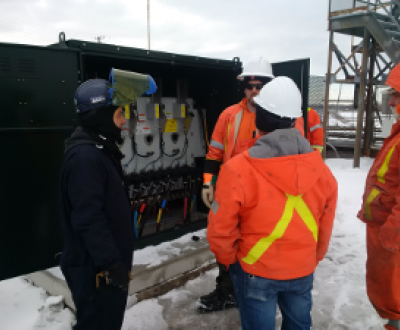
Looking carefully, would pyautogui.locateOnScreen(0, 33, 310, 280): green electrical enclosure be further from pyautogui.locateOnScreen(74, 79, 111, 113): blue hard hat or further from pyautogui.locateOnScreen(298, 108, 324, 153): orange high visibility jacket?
pyautogui.locateOnScreen(298, 108, 324, 153): orange high visibility jacket

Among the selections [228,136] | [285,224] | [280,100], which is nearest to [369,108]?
[228,136]

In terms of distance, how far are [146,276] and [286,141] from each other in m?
2.05

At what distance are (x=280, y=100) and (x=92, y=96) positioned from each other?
0.97m

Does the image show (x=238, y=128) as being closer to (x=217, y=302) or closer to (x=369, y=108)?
(x=217, y=302)

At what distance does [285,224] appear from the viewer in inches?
60.6

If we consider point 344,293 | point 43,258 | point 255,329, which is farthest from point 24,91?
point 344,293

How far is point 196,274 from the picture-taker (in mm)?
3383

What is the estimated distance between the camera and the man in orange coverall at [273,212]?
1500mm

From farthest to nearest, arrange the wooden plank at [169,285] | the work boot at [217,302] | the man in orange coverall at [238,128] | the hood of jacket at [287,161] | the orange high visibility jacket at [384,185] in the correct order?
the wooden plank at [169,285]
the work boot at [217,302]
the man in orange coverall at [238,128]
the orange high visibility jacket at [384,185]
the hood of jacket at [287,161]

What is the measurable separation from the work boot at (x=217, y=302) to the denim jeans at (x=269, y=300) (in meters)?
1.14

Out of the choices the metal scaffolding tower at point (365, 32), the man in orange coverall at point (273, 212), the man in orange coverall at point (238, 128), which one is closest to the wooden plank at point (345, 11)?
the metal scaffolding tower at point (365, 32)

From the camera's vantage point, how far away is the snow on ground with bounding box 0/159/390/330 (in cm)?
261

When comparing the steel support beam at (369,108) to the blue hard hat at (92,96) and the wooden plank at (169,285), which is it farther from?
the blue hard hat at (92,96)

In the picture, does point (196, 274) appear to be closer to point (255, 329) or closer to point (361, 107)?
point (255, 329)
